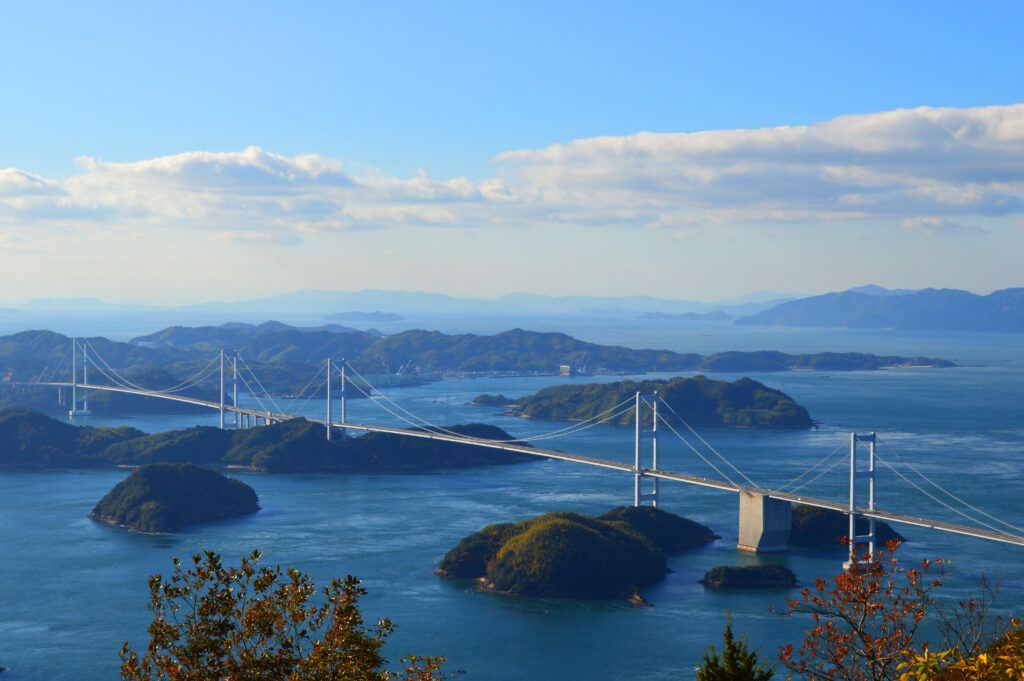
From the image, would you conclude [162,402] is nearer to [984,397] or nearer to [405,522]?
[405,522]

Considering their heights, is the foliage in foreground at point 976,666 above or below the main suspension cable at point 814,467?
above

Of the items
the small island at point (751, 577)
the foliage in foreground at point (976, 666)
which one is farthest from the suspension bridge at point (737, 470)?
the small island at point (751, 577)

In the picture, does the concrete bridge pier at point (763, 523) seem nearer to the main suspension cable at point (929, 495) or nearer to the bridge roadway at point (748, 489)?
the bridge roadway at point (748, 489)

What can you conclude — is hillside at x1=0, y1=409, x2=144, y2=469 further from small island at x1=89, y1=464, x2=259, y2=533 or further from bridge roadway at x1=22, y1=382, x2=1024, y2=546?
small island at x1=89, y1=464, x2=259, y2=533

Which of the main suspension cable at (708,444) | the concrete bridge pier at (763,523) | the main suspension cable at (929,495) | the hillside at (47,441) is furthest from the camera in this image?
the hillside at (47,441)

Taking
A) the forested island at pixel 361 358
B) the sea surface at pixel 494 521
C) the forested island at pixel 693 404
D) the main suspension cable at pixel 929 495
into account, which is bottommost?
the sea surface at pixel 494 521

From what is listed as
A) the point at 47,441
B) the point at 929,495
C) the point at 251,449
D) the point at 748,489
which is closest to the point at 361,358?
the point at 47,441

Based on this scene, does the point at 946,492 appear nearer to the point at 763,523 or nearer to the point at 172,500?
the point at 763,523
